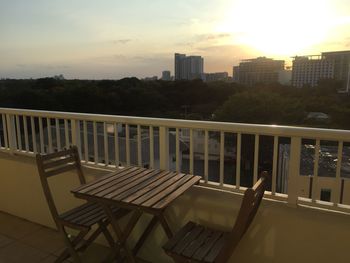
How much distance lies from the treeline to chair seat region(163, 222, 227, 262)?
7.24m

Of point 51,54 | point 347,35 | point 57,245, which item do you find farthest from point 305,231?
point 347,35

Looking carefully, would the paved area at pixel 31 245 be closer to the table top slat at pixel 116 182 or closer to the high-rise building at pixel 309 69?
the table top slat at pixel 116 182

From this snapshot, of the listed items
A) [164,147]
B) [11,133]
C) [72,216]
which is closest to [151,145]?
[164,147]

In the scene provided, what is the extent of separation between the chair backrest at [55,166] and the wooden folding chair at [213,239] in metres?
1.13

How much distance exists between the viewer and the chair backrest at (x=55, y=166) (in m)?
2.61

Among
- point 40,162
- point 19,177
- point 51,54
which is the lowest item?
point 19,177

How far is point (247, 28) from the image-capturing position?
309 inches

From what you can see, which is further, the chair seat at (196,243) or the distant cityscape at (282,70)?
the distant cityscape at (282,70)

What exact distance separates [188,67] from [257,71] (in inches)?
128

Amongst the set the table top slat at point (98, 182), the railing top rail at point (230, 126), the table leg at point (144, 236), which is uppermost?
the railing top rail at point (230, 126)

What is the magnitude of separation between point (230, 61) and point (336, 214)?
10.6 m

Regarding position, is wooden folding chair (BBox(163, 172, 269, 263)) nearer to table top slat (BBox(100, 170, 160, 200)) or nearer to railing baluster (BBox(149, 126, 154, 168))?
table top slat (BBox(100, 170, 160, 200))

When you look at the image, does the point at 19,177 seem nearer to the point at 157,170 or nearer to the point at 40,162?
the point at 40,162

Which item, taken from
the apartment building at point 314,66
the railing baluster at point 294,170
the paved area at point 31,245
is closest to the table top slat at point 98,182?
the paved area at point 31,245
